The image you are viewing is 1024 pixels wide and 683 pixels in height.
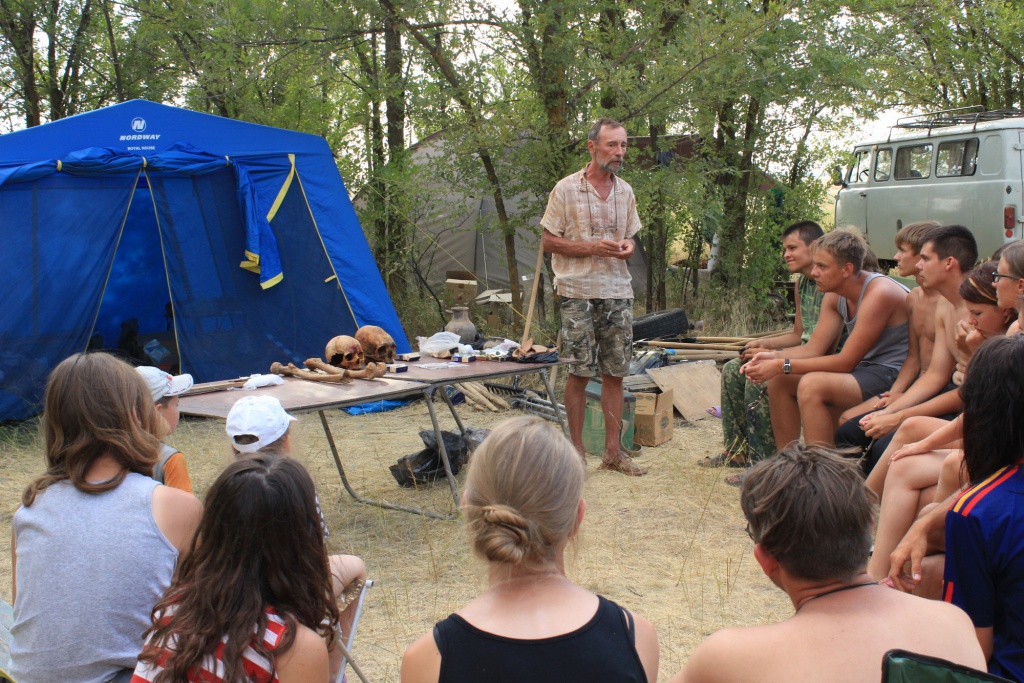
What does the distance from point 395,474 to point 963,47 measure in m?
10.7

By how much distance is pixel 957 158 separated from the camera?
407 inches

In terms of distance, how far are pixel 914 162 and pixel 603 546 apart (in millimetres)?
8968

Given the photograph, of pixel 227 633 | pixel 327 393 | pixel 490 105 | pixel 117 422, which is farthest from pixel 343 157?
pixel 227 633

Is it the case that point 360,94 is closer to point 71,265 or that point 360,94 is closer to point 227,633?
point 71,265

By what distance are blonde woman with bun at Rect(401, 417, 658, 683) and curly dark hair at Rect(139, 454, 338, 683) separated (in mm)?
252

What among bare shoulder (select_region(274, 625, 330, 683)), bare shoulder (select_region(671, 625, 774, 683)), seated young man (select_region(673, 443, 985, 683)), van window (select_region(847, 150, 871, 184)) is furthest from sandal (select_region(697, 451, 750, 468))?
van window (select_region(847, 150, 871, 184))

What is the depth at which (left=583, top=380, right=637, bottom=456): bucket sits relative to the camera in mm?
5250

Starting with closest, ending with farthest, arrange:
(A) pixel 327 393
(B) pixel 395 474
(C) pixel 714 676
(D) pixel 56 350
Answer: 1. (C) pixel 714 676
2. (A) pixel 327 393
3. (B) pixel 395 474
4. (D) pixel 56 350

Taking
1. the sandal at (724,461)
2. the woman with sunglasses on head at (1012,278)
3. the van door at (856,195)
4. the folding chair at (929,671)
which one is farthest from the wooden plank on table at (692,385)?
the van door at (856,195)

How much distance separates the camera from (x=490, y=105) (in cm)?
711

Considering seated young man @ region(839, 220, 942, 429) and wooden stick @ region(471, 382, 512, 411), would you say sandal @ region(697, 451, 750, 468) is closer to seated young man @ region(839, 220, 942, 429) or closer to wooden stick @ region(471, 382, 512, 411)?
seated young man @ region(839, 220, 942, 429)

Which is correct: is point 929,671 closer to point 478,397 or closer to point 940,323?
point 940,323

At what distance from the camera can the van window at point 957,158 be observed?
33.0ft

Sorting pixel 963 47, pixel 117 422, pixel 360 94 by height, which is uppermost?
pixel 963 47
